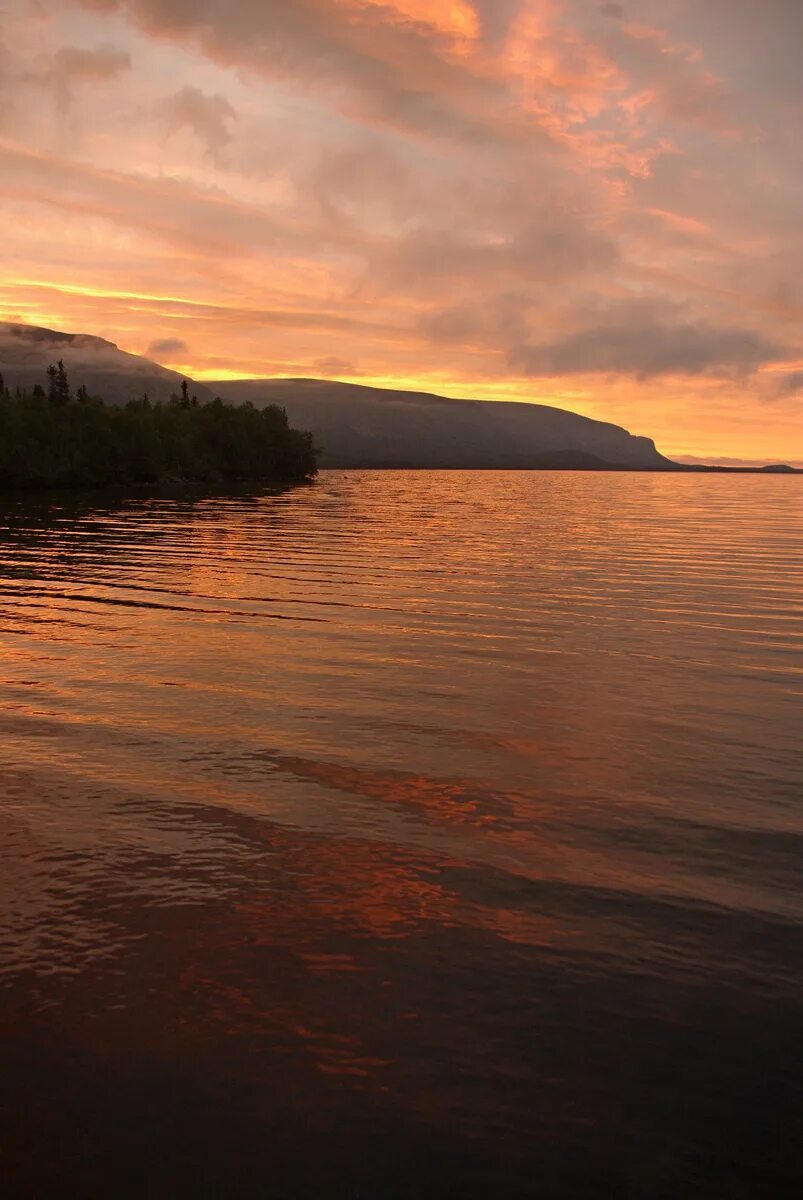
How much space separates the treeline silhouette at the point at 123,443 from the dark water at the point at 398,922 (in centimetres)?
10851

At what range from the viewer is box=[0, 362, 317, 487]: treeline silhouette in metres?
121

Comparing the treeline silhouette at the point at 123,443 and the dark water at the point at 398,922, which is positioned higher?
the treeline silhouette at the point at 123,443

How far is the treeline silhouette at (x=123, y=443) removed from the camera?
396 ft

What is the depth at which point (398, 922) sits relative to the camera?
30.8 feet

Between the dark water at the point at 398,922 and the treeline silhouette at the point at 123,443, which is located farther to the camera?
the treeline silhouette at the point at 123,443

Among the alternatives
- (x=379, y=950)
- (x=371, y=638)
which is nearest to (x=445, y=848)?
(x=379, y=950)

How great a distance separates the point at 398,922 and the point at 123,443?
433 ft

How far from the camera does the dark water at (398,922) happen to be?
638cm

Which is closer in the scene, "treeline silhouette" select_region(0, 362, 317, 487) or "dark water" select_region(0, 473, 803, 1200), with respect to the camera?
"dark water" select_region(0, 473, 803, 1200)

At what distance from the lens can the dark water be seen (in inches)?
251

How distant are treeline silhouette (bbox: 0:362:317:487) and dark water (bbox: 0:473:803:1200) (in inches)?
4272

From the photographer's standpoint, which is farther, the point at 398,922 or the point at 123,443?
the point at 123,443

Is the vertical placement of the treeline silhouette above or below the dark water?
above

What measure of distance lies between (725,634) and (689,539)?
127 feet
